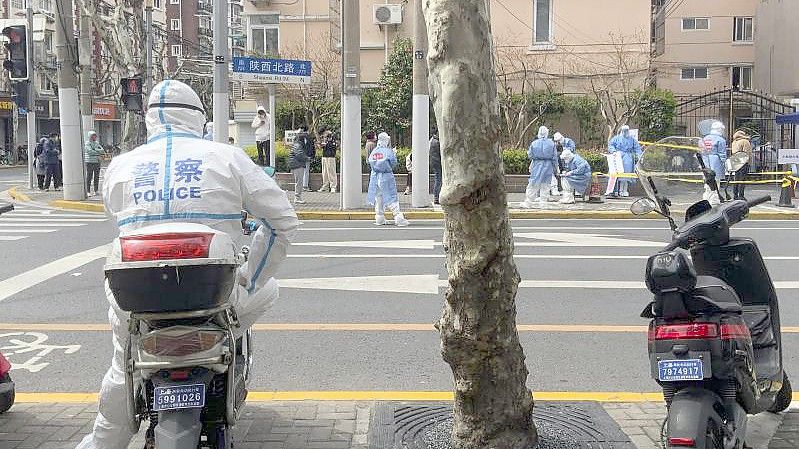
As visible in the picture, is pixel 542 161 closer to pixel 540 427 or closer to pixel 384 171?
pixel 384 171

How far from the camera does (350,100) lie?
16.9 meters

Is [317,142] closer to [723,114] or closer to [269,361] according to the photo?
[723,114]

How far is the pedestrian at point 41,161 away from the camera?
23172mm

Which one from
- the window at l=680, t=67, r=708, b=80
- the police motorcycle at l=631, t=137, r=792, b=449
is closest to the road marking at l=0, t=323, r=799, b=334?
the police motorcycle at l=631, t=137, r=792, b=449

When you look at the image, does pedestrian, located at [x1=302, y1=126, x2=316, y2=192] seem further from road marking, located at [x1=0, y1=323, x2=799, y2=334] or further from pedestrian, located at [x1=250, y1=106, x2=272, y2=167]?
road marking, located at [x1=0, y1=323, x2=799, y2=334]

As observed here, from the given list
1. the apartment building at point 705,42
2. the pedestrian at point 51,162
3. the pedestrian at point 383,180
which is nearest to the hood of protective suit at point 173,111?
the pedestrian at point 383,180

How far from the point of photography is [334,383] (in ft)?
18.2

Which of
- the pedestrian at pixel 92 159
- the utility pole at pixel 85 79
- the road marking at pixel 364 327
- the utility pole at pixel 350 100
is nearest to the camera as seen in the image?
the road marking at pixel 364 327

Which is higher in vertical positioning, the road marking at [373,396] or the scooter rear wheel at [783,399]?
the scooter rear wheel at [783,399]

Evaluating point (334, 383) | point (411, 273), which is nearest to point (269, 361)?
point (334, 383)

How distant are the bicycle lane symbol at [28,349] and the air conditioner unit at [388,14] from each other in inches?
942

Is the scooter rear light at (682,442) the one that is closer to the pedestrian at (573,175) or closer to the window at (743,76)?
the pedestrian at (573,175)

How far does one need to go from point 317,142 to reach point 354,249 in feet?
50.7

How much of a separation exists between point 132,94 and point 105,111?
1554 inches
